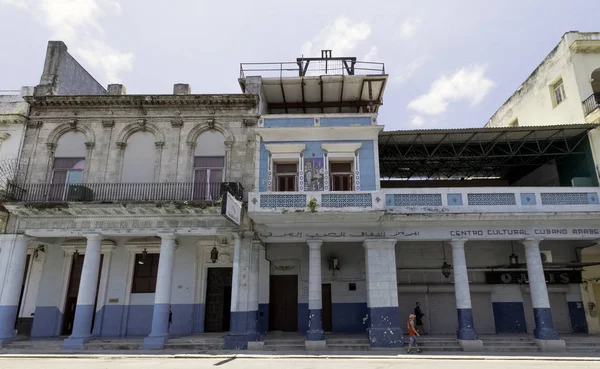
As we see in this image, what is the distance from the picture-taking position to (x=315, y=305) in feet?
47.0

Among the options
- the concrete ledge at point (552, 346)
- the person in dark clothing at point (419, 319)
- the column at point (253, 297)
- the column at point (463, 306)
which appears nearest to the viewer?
the concrete ledge at point (552, 346)

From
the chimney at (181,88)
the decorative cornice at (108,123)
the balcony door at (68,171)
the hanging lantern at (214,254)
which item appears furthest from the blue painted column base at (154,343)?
the chimney at (181,88)

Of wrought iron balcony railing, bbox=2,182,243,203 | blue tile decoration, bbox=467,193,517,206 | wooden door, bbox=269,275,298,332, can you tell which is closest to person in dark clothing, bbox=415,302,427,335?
blue tile decoration, bbox=467,193,517,206

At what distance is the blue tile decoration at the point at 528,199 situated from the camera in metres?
14.9

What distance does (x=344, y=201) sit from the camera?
1421 centimetres

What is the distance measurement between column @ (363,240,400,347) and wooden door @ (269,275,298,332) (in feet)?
14.1

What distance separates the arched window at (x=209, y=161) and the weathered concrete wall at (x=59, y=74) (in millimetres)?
7481

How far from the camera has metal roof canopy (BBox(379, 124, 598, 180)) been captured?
15.6 meters

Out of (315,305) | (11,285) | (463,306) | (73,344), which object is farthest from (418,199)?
(11,285)

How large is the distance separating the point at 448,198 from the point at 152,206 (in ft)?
39.3

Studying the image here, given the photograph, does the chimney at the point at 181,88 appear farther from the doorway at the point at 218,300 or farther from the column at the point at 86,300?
the doorway at the point at 218,300

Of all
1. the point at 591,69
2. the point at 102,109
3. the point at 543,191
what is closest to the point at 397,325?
the point at 543,191

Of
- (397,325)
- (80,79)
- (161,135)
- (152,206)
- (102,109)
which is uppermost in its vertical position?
(80,79)

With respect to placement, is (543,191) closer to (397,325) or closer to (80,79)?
(397,325)
